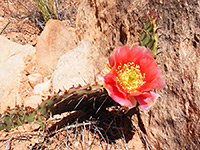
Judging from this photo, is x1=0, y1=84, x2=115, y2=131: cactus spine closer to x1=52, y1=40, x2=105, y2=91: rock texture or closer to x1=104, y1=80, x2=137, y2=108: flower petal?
x1=104, y1=80, x2=137, y2=108: flower petal

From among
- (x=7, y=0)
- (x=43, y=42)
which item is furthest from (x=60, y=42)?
(x=7, y=0)

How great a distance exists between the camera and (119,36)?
1.89 meters

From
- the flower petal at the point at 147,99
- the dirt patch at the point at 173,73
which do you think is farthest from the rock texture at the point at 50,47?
the flower petal at the point at 147,99

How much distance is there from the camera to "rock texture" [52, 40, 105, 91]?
1893mm

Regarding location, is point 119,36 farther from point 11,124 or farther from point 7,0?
point 7,0

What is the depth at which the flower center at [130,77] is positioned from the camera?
3.90 ft

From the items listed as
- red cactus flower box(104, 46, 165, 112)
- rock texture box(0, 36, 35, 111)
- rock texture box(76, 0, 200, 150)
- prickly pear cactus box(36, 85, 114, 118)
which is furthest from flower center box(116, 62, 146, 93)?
rock texture box(0, 36, 35, 111)

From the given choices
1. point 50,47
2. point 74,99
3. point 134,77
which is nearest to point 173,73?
point 134,77

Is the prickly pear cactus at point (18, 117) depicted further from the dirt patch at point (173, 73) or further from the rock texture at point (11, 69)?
the rock texture at point (11, 69)

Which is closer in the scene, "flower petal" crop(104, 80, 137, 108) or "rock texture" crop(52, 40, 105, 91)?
"flower petal" crop(104, 80, 137, 108)

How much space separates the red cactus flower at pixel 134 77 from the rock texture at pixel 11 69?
46.9 inches

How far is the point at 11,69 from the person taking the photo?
2166mm

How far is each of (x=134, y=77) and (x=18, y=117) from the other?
838 millimetres

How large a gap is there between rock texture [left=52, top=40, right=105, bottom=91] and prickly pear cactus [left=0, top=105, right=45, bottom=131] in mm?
526
